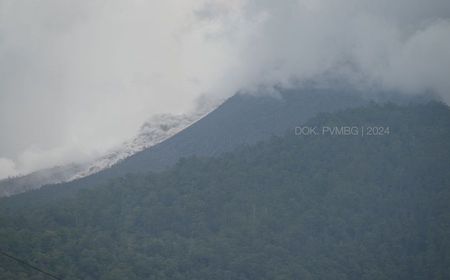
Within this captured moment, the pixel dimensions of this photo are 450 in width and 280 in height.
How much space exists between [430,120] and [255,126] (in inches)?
765

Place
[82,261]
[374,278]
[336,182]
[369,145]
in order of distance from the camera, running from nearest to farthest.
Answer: [82,261]
[374,278]
[336,182]
[369,145]

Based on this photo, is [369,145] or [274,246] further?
[369,145]

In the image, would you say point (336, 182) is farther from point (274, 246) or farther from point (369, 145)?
point (274, 246)

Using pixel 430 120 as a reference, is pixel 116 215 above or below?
below

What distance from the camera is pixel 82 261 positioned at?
66.2 meters

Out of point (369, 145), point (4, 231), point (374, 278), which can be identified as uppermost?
point (369, 145)

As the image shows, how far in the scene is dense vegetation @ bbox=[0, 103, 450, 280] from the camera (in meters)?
68.6

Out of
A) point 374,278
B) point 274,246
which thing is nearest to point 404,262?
point 374,278

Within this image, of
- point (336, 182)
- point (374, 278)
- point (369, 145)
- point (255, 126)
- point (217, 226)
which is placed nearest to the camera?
point (374, 278)

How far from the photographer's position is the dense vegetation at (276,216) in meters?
68.6

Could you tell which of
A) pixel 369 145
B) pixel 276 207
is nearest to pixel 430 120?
pixel 369 145

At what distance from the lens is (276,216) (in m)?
78.6

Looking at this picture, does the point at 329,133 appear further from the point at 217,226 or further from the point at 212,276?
the point at 212,276

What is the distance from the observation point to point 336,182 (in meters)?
85.0
